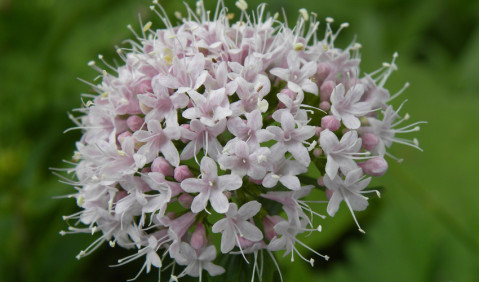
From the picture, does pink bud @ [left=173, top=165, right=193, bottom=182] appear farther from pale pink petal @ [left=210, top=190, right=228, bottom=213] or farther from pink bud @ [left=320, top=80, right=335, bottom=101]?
pink bud @ [left=320, top=80, right=335, bottom=101]

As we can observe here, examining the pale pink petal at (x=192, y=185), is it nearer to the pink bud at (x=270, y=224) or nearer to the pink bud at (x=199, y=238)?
the pink bud at (x=199, y=238)

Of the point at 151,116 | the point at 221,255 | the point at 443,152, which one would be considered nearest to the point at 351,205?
the point at 221,255

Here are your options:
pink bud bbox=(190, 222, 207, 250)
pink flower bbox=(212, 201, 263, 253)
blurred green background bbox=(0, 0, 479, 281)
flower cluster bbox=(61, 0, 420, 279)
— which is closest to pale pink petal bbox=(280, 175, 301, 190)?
flower cluster bbox=(61, 0, 420, 279)

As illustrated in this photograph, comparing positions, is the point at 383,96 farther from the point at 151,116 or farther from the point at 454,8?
the point at 454,8

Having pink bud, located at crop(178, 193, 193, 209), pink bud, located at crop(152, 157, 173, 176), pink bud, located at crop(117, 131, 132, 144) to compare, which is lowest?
pink bud, located at crop(178, 193, 193, 209)

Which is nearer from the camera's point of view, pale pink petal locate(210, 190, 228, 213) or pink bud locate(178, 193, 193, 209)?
pale pink petal locate(210, 190, 228, 213)

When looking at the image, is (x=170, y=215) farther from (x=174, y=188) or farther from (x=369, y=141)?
(x=369, y=141)
